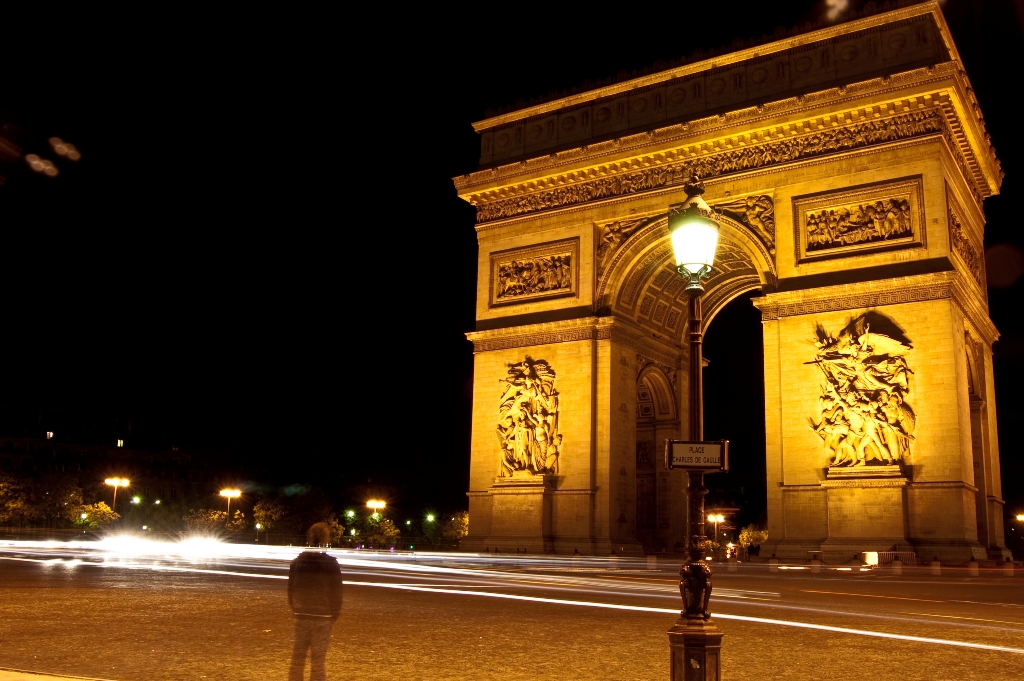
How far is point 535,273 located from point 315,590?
26714mm

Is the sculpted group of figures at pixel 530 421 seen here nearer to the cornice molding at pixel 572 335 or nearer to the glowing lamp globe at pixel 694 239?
the cornice molding at pixel 572 335

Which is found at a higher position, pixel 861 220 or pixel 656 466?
pixel 861 220

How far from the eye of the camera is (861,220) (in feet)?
91.2

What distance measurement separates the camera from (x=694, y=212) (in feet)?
28.6

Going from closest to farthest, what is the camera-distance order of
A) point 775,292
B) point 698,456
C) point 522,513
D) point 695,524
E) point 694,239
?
point 695,524 < point 698,456 < point 694,239 < point 775,292 < point 522,513

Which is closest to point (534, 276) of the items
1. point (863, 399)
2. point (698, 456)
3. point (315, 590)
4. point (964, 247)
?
point (863, 399)

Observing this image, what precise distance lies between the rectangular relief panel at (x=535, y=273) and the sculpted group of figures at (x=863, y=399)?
8.96 metres

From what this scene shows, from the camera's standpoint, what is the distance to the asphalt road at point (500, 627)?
9336 mm

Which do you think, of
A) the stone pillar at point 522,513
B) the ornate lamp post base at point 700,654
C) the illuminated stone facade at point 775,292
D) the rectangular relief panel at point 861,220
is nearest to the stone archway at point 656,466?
the illuminated stone facade at point 775,292

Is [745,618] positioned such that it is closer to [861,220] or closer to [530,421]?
[861,220]

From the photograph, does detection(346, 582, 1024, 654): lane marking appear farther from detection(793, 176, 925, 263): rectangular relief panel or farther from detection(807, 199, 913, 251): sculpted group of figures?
detection(807, 199, 913, 251): sculpted group of figures

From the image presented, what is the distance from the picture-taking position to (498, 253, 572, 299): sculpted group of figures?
109ft

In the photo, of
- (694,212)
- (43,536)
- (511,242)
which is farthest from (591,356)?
(43,536)

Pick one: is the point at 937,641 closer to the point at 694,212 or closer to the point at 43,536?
the point at 694,212
